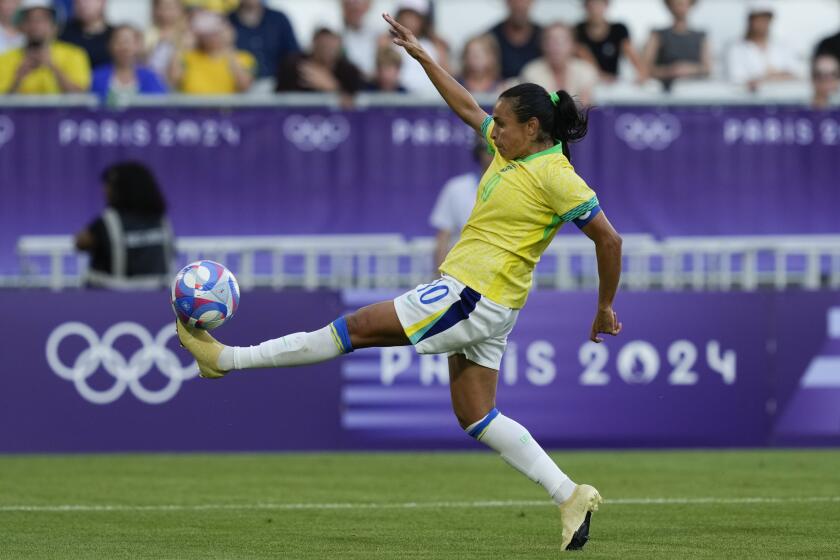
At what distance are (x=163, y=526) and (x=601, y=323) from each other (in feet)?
8.44

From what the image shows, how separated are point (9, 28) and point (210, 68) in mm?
2067

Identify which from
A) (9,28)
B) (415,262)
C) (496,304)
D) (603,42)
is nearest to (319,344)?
(496,304)

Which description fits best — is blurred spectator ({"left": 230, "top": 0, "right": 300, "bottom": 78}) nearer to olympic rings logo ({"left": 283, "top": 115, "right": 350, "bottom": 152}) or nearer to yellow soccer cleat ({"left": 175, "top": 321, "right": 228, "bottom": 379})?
olympic rings logo ({"left": 283, "top": 115, "right": 350, "bottom": 152})

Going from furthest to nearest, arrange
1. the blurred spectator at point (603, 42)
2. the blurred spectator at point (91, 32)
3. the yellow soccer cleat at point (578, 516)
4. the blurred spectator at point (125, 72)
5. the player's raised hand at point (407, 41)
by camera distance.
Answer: the blurred spectator at point (603, 42)
the blurred spectator at point (91, 32)
the blurred spectator at point (125, 72)
the player's raised hand at point (407, 41)
the yellow soccer cleat at point (578, 516)

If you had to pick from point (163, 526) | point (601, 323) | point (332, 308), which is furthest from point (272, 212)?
point (601, 323)

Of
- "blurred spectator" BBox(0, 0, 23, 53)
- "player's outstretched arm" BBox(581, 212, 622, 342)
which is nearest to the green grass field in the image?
"player's outstretched arm" BBox(581, 212, 622, 342)

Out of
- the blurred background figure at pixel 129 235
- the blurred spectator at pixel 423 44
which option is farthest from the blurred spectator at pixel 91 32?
the blurred background figure at pixel 129 235

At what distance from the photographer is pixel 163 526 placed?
8945mm

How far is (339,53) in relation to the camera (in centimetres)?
1670

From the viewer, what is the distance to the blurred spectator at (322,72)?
16.6 metres

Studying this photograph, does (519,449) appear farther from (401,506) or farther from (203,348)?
(401,506)

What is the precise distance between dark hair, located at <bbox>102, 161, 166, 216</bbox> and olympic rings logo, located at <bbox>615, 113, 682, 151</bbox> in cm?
456

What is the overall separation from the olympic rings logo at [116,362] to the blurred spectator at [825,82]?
6.68 meters

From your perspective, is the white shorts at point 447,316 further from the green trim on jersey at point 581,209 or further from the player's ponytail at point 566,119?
the player's ponytail at point 566,119
